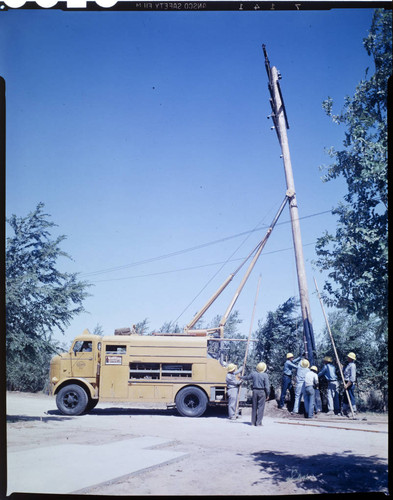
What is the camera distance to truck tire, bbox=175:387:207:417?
9695mm

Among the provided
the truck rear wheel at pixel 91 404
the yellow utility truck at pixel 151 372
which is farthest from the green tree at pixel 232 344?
the truck rear wheel at pixel 91 404

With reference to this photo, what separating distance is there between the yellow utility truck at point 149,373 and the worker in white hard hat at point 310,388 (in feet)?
5.85

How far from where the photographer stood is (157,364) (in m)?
9.88

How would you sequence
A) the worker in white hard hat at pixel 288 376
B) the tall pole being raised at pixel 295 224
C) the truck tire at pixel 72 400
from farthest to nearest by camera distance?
the truck tire at pixel 72 400, the worker in white hard hat at pixel 288 376, the tall pole being raised at pixel 295 224

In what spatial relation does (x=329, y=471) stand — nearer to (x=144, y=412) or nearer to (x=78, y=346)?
(x=144, y=412)

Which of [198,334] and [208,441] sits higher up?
[198,334]

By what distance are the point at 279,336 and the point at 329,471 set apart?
3.34 m

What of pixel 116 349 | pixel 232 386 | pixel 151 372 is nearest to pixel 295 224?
pixel 232 386

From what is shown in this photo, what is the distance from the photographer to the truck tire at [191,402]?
9.70 metres

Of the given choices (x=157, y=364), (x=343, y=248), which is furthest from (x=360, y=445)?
(x=157, y=364)

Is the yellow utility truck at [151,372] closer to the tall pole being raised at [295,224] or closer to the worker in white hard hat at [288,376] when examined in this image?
the worker in white hard hat at [288,376]

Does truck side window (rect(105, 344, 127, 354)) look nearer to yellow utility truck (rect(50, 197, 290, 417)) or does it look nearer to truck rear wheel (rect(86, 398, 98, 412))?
yellow utility truck (rect(50, 197, 290, 417))

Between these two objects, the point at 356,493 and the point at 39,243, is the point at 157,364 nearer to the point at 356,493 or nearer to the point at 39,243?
the point at 39,243

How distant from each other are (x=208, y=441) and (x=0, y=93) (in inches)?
221
